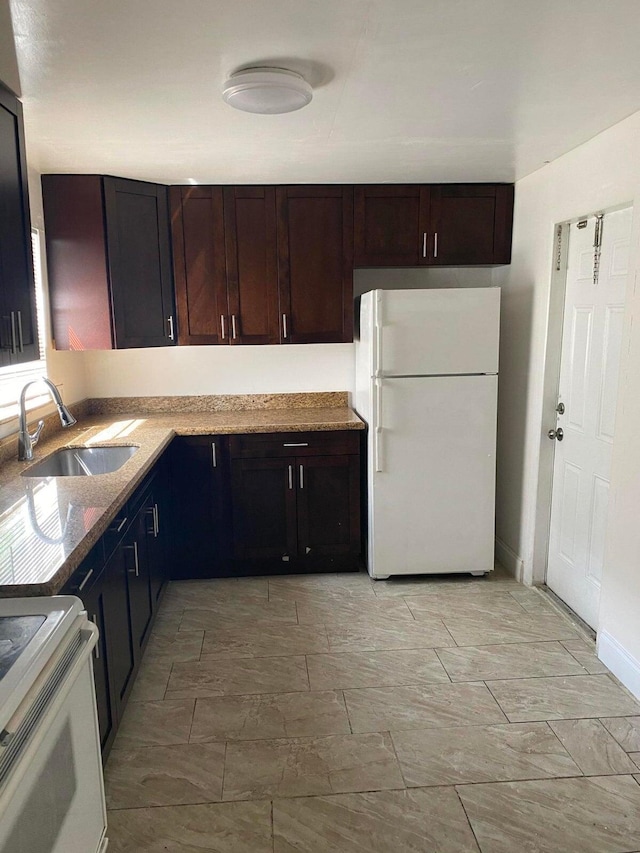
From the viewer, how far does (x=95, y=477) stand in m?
2.49

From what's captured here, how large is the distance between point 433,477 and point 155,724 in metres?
1.90

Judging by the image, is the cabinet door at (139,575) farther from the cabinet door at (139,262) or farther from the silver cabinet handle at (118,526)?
the cabinet door at (139,262)

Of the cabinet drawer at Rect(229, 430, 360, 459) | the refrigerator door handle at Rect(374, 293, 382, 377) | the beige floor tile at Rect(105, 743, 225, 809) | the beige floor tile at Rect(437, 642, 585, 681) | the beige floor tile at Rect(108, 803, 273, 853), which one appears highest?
the refrigerator door handle at Rect(374, 293, 382, 377)

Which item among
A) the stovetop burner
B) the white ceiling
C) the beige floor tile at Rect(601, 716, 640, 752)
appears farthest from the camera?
the beige floor tile at Rect(601, 716, 640, 752)

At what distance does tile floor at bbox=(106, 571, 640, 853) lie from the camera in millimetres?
1896

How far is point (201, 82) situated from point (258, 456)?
2043 mm

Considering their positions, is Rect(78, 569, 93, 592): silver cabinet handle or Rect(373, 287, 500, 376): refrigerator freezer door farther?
Rect(373, 287, 500, 376): refrigerator freezer door

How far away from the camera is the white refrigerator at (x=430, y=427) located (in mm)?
3371

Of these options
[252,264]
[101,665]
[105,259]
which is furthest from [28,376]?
[101,665]

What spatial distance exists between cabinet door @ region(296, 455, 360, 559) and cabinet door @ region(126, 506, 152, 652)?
100 cm

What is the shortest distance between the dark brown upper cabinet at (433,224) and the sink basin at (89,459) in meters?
1.74

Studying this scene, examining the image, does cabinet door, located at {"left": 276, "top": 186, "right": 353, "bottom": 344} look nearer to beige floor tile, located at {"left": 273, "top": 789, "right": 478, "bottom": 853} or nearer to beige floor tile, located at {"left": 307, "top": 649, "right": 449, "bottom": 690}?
beige floor tile, located at {"left": 307, "top": 649, "right": 449, "bottom": 690}

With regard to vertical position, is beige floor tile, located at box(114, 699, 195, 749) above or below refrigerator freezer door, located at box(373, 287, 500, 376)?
below

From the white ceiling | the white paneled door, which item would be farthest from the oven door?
the white paneled door
